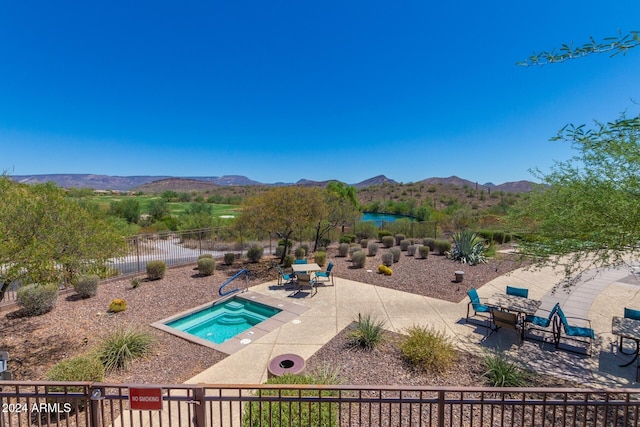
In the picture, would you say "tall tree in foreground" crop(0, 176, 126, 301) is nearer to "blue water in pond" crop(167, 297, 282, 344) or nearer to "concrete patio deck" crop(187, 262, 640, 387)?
"blue water in pond" crop(167, 297, 282, 344)

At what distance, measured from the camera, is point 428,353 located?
5805mm

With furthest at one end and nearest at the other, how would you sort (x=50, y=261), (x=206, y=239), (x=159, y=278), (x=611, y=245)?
(x=206, y=239) < (x=159, y=278) < (x=50, y=261) < (x=611, y=245)

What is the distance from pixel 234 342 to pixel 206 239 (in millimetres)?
12358

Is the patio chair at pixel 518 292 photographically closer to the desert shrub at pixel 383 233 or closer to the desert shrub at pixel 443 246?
the desert shrub at pixel 443 246

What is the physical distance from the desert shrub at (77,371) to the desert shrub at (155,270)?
282 inches

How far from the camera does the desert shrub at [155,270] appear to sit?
37.8 feet

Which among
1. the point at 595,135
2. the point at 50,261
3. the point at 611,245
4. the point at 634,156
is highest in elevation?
the point at 595,135

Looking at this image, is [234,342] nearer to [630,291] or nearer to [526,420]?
[526,420]

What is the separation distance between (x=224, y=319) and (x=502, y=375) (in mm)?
7104

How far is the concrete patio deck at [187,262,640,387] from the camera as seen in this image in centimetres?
575

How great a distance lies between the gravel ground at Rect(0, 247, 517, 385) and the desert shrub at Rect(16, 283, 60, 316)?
0.22 m

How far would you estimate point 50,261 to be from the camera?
17.2 feet

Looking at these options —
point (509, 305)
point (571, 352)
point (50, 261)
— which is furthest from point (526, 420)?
point (50, 261)

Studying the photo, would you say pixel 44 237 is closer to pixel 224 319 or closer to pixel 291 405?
→ pixel 224 319
